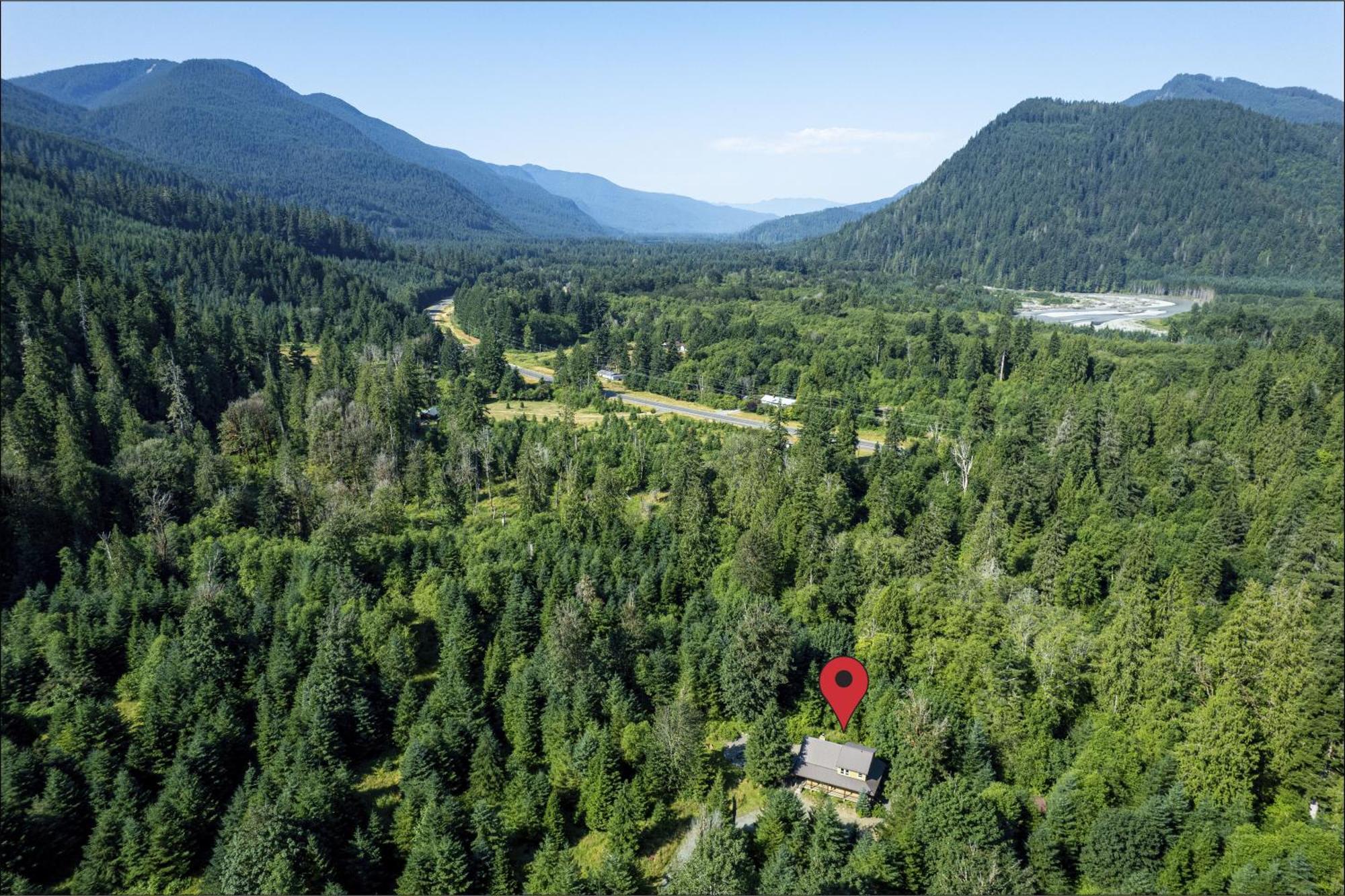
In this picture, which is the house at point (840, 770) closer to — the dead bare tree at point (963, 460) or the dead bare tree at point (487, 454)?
the dead bare tree at point (963, 460)

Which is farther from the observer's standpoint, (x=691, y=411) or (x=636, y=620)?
(x=691, y=411)

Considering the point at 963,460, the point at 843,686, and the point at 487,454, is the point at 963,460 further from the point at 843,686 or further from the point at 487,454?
the point at 487,454

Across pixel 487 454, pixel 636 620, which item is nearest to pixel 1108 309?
pixel 487 454

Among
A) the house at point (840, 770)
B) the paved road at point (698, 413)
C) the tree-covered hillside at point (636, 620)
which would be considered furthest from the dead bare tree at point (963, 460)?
the house at point (840, 770)

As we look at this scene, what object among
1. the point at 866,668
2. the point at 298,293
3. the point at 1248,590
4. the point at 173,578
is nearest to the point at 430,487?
the point at 173,578

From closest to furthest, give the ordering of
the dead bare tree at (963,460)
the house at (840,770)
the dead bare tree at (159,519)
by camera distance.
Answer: the house at (840,770)
the dead bare tree at (159,519)
the dead bare tree at (963,460)

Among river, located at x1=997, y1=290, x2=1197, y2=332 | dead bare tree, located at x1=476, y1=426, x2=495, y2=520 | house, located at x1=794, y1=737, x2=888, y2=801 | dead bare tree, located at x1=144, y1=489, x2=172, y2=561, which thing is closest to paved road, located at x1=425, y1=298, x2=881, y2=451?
dead bare tree, located at x1=476, y1=426, x2=495, y2=520
